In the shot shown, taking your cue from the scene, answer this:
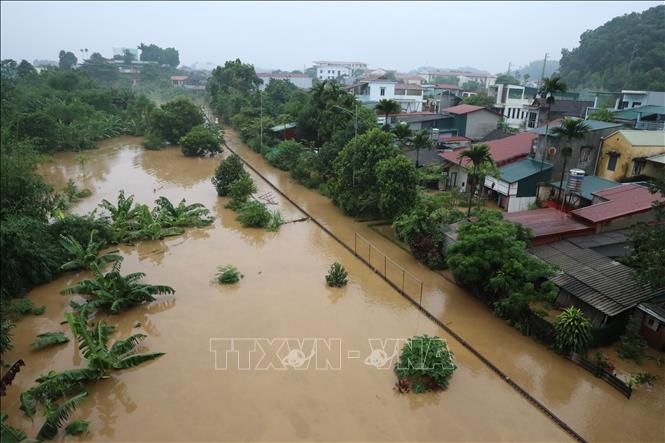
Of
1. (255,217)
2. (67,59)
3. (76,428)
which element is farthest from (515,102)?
(67,59)

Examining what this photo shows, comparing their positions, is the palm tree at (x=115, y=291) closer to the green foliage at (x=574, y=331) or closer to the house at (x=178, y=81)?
the green foliage at (x=574, y=331)

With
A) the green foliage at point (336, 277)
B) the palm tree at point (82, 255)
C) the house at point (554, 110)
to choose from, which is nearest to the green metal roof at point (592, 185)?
the green foliage at point (336, 277)

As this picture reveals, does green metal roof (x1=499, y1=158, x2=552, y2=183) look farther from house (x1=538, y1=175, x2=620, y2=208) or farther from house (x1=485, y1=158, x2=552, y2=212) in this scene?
house (x1=538, y1=175, x2=620, y2=208)

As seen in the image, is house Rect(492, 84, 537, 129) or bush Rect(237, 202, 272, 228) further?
house Rect(492, 84, 537, 129)

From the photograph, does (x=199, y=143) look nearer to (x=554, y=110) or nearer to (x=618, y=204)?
(x=618, y=204)

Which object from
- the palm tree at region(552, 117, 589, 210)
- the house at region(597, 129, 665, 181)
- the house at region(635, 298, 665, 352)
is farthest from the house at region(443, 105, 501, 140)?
the house at region(635, 298, 665, 352)

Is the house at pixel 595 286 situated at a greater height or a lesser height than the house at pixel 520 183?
lesser

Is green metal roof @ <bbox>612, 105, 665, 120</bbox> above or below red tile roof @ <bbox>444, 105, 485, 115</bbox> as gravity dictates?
above
